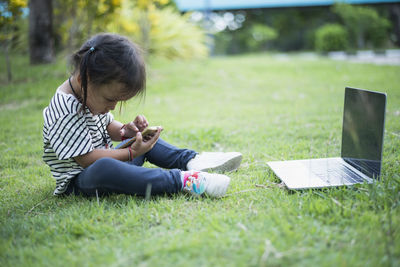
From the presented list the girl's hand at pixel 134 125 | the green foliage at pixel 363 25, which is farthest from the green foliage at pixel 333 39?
the girl's hand at pixel 134 125

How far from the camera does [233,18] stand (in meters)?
23.3

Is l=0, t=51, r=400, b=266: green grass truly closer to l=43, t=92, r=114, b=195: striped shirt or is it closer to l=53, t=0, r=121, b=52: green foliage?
l=43, t=92, r=114, b=195: striped shirt

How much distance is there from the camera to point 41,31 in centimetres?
680

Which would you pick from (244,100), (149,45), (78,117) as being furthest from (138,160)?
(149,45)

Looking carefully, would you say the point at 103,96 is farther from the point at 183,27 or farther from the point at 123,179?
the point at 183,27

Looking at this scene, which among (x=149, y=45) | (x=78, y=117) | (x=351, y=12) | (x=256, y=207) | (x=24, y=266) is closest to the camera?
(x=24, y=266)

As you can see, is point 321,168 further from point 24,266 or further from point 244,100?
point 244,100

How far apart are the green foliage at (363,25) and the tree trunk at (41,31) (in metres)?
13.4

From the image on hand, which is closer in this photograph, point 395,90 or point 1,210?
point 1,210

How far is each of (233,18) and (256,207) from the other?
76.1 ft

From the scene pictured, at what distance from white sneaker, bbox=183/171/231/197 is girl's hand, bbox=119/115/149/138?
0.57 meters

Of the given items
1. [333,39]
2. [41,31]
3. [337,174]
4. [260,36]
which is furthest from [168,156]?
[260,36]

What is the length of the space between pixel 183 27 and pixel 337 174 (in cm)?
801

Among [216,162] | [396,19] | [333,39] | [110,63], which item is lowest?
[216,162]
